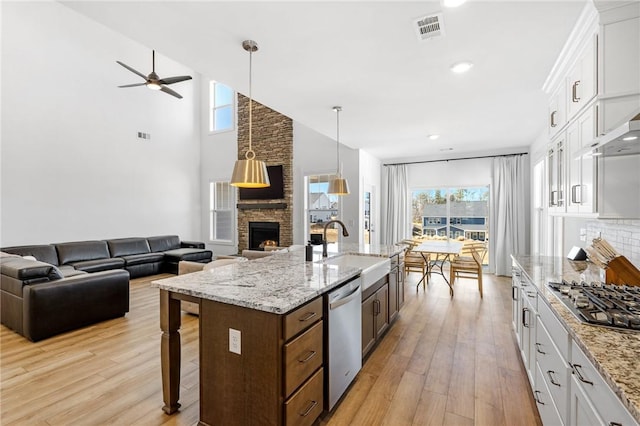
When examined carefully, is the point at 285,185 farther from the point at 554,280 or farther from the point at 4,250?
the point at 554,280

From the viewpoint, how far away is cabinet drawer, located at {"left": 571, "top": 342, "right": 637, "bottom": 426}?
0.85m

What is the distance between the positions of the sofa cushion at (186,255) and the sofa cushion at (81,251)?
1.12m

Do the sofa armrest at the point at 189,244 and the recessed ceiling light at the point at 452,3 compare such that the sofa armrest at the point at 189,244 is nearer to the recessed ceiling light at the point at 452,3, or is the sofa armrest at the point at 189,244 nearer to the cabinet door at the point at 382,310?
the cabinet door at the point at 382,310

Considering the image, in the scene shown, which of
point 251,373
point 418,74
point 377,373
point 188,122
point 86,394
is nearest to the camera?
point 251,373

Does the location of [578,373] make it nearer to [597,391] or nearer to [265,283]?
[597,391]

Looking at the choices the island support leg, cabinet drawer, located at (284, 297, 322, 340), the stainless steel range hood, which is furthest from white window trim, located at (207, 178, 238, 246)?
the stainless steel range hood

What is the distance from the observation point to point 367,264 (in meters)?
2.94

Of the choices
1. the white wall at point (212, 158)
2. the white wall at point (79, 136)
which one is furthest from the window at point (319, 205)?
the white wall at point (79, 136)

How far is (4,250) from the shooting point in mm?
4598

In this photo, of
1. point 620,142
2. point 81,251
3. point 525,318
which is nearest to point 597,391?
point 620,142

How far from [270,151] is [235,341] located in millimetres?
6089

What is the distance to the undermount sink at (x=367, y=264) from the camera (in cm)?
255

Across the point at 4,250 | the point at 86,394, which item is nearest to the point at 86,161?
the point at 4,250

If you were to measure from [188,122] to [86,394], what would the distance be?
23.5 ft
